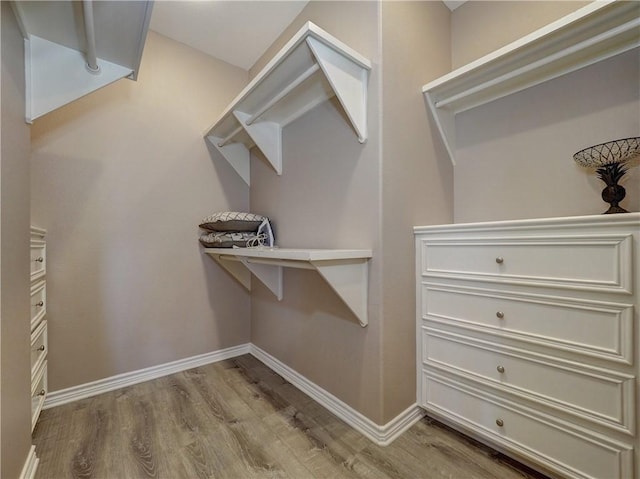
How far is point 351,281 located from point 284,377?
106 centimetres

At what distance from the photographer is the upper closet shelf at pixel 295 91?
1215 millimetres

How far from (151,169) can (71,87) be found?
769 millimetres

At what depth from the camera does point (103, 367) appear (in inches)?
70.7

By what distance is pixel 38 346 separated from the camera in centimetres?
142

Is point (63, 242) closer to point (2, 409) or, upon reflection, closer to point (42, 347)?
point (42, 347)

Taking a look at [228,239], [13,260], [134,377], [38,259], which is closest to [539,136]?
[228,239]

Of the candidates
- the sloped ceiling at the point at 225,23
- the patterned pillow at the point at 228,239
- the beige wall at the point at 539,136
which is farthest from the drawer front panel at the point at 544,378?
the sloped ceiling at the point at 225,23

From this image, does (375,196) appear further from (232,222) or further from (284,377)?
(284,377)

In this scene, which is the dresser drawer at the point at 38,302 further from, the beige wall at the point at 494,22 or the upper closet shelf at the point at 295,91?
the beige wall at the point at 494,22

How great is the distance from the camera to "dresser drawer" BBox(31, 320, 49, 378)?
1319 mm

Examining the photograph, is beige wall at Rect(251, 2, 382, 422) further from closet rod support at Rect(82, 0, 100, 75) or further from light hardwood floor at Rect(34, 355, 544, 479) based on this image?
closet rod support at Rect(82, 0, 100, 75)

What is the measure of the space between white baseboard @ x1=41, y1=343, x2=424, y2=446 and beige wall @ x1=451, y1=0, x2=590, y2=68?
6.81ft

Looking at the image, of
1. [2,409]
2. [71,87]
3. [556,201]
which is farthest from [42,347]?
[556,201]

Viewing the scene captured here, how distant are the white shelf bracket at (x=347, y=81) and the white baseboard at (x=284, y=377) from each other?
142 cm
